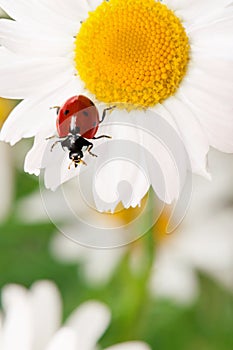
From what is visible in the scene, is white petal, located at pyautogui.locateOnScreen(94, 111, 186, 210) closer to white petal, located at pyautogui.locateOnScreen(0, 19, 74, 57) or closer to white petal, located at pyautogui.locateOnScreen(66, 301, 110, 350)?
white petal, located at pyautogui.locateOnScreen(0, 19, 74, 57)

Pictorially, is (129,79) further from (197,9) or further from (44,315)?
(44,315)

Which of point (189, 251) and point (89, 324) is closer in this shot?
point (89, 324)

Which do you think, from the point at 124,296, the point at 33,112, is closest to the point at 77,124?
the point at 33,112

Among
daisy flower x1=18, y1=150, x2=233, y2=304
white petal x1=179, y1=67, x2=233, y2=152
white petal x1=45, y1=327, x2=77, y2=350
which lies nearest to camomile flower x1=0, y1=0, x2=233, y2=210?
white petal x1=179, y1=67, x2=233, y2=152

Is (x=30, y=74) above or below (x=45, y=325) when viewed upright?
above

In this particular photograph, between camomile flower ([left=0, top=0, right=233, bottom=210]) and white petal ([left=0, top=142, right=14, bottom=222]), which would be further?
white petal ([left=0, top=142, right=14, bottom=222])

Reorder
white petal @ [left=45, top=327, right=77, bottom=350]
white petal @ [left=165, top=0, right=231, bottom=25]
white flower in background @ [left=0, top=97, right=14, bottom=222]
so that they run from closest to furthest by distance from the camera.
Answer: white petal @ [left=165, top=0, right=231, bottom=25], white petal @ [left=45, top=327, right=77, bottom=350], white flower in background @ [left=0, top=97, right=14, bottom=222]

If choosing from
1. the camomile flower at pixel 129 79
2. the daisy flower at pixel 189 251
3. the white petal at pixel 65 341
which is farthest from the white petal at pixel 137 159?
the daisy flower at pixel 189 251
